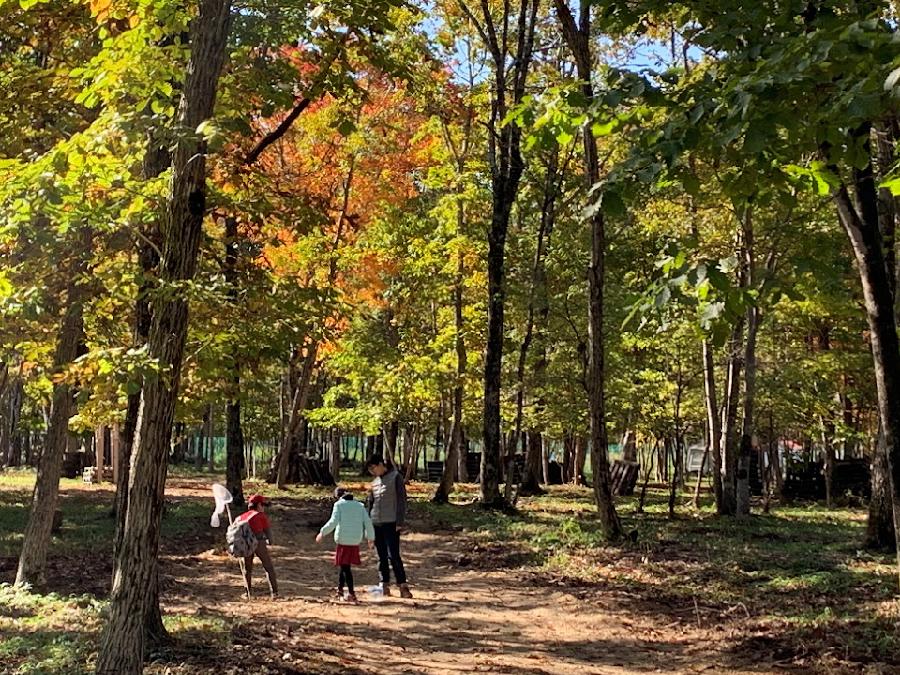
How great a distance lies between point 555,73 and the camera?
2100 centimetres

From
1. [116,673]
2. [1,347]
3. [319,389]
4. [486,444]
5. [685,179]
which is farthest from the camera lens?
[319,389]

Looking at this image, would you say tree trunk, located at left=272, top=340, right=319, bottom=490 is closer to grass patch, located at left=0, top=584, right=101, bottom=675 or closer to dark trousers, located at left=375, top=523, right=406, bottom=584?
dark trousers, located at left=375, top=523, right=406, bottom=584

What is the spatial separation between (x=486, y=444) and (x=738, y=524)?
5.93 m

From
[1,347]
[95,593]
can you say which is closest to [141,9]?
[1,347]

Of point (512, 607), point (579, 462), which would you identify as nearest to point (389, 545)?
point (512, 607)

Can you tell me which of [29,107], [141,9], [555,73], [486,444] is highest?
[555,73]

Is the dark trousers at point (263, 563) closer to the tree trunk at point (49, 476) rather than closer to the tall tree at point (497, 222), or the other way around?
the tree trunk at point (49, 476)

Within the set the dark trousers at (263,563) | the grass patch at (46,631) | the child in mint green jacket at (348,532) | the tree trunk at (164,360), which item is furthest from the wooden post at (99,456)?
the tree trunk at (164,360)

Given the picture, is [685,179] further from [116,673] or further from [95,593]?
[95,593]

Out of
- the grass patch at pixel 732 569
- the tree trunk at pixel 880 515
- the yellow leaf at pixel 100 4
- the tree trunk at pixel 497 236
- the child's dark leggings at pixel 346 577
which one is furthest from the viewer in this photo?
the tree trunk at pixel 497 236

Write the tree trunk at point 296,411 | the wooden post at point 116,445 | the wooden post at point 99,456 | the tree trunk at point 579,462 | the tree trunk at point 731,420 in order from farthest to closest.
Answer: the tree trunk at point 579,462 → the wooden post at point 99,456 → the tree trunk at point 296,411 → the tree trunk at point 731,420 → the wooden post at point 116,445

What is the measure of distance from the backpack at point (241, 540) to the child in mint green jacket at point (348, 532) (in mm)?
900

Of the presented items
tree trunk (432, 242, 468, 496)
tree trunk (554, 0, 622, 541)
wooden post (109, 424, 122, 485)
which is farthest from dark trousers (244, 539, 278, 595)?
tree trunk (432, 242, 468, 496)

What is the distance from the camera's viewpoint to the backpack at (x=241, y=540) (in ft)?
30.6
